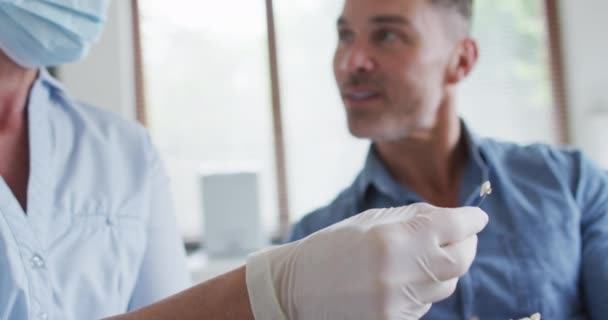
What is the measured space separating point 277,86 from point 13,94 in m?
1.89

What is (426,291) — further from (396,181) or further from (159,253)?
(396,181)

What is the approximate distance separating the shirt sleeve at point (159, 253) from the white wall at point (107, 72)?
1638mm

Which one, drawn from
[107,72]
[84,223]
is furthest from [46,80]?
[107,72]

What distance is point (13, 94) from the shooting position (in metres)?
0.80

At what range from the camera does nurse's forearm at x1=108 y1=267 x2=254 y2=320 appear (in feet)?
1.76

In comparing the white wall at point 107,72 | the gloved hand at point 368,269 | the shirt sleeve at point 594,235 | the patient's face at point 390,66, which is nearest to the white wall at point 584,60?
the shirt sleeve at point 594,235

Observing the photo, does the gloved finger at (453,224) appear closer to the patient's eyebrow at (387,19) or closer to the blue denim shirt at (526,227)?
the blue denim shirt at (526,227)

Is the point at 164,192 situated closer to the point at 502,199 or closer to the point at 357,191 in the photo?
the point at 357,191

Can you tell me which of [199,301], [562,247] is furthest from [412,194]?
[199,301]

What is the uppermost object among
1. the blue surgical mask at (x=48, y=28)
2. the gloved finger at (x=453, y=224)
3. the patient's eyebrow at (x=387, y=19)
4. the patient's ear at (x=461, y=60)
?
the blue surgical mask at (x=48, y=28)

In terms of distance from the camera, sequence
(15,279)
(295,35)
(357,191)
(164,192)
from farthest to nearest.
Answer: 1. (295,35)
2. (357,191)
3. (164,192)
4. (15,279)

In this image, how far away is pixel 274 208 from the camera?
2688 millimetres

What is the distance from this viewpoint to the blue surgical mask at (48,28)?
72cm

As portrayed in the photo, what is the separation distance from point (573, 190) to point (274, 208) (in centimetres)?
170
